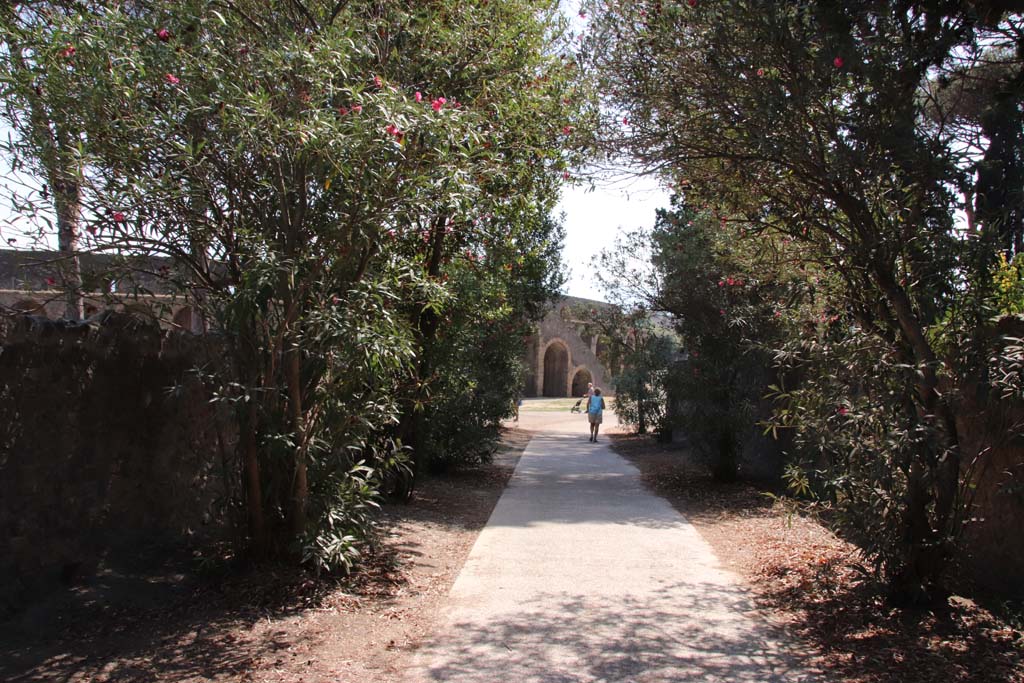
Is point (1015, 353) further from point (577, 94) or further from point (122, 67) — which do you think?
point (122, 67)

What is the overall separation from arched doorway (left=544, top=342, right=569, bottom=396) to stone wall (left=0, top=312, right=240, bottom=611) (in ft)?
129

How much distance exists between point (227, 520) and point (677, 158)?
174 inches

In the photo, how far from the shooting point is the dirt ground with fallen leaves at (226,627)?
13.9ft

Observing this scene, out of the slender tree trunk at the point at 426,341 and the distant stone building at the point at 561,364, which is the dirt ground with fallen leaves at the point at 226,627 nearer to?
the slender tree trunk at the point at 426,341

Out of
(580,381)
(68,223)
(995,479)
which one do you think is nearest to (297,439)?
(68,223)

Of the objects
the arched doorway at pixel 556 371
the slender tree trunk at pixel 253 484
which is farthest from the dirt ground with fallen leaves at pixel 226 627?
the arched doorway at pixel 556 371

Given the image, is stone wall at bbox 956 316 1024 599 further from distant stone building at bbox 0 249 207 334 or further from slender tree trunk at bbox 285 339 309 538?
distant stone building at bbox 0 249 207 334

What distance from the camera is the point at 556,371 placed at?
45.9 metres

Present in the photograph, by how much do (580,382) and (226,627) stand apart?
42.9m

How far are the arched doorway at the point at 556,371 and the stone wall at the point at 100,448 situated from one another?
3929cm

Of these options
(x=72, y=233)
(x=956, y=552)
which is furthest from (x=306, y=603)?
(x=956, y=552)

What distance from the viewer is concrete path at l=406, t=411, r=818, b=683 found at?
4.40 m

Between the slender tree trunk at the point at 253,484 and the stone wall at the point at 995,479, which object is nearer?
the stone wall at the point at 995,479

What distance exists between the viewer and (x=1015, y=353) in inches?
183
